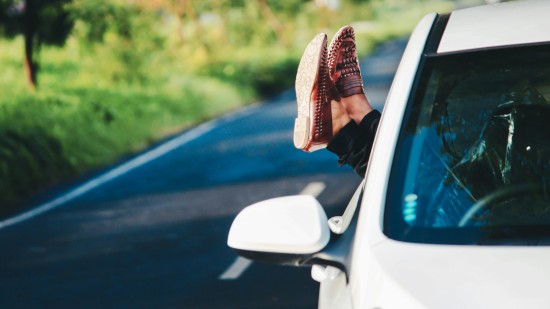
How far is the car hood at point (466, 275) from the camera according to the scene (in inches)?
97.4

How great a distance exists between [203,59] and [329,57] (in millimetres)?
27102

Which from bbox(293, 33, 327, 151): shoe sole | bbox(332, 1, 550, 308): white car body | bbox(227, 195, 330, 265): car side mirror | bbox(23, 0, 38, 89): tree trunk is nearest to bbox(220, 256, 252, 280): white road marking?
bbox(293, 33, 327, 151): shoe sole

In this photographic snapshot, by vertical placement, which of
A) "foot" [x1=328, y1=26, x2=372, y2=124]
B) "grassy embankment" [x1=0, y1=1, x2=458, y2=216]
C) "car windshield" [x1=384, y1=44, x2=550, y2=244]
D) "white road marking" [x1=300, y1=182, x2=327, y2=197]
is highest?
"car windshield" [x1=384, y1=44, x2=550, y2=244]

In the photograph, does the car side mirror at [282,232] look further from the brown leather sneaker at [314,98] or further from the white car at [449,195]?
the brown leather sneaker at [314,98]

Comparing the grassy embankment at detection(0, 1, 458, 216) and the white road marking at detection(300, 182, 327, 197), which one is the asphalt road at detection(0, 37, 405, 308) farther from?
the grassy embankment at detection(0, 1, 458, 216)

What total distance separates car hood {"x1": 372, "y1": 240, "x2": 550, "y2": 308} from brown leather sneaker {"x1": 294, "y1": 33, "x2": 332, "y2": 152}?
1.53 metres

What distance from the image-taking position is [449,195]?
Answer: 3129 millimetres

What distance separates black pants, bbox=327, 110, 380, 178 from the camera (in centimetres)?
445

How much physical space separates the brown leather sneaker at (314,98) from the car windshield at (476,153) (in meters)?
0.80

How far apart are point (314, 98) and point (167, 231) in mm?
6443

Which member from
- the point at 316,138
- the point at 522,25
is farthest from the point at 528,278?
the point at 316,138

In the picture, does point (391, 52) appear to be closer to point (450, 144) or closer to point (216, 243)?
point (216, 243)

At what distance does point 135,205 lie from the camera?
41.1ft

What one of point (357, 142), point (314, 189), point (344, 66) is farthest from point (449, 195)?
point (314, 189)
